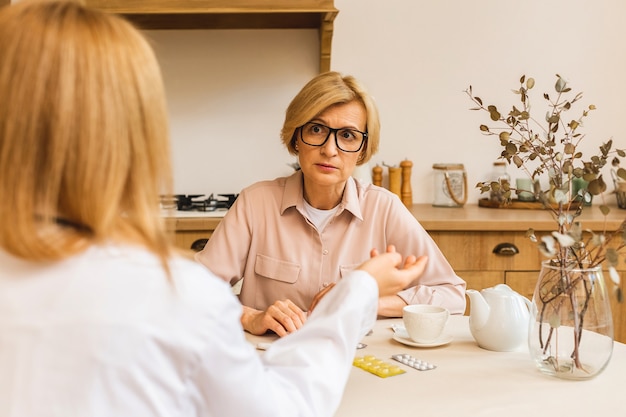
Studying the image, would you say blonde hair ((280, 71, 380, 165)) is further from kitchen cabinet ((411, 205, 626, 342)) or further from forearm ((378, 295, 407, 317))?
kitchen cabinet ((411, 205, 626, 342))

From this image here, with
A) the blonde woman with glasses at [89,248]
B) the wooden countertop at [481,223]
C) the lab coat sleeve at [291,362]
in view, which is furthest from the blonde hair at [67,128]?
the wooden countertop at [481,223]

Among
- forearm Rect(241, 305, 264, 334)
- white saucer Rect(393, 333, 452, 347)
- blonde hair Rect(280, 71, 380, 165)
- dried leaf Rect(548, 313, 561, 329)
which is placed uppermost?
blonde hair Rect(280, 71, 380, 165)

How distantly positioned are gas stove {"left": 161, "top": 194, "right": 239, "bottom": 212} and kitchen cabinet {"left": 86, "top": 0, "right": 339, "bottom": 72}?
0.75 metres

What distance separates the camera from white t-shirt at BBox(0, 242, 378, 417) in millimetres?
723

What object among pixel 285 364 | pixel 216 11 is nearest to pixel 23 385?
pixel 285 364

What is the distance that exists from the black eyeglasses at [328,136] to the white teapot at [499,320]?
26.4 inches

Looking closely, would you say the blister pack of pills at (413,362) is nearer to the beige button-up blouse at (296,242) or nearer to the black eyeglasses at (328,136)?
the beige button-up blouse at (296,242)

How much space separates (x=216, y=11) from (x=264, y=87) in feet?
1.77

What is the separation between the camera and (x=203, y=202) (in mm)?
3053

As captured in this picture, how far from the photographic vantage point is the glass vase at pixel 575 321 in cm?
128

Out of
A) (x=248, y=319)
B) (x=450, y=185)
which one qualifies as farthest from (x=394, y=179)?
(x=248, y=319)

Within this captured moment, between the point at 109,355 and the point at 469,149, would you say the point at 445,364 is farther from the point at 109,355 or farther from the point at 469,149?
the point at 469,149

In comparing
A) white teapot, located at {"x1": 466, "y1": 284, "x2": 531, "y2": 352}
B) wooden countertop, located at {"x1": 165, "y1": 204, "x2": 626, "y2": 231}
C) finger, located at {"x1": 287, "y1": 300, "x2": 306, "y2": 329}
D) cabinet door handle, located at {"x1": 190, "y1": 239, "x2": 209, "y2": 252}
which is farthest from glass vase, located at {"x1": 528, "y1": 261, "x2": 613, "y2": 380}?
cabinet door handle, located at {"x1": 190, "y1": 239, "x2": 209, "y2": 252}

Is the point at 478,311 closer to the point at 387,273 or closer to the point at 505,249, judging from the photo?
the point at 387,273
